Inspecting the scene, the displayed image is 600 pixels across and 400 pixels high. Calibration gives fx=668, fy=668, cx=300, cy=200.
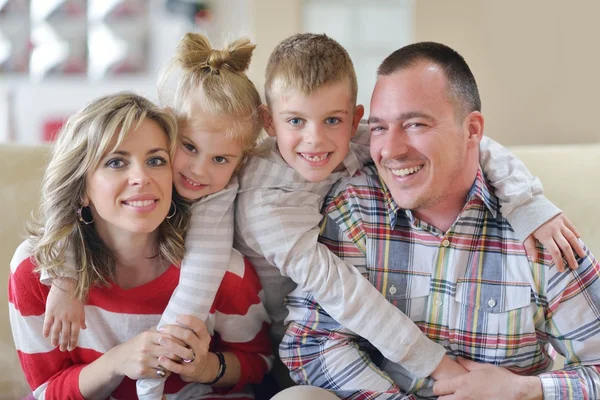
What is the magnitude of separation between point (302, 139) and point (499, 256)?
21.5 inches

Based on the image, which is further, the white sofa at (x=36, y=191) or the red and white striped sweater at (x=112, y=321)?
the white sofa at (x=36, y=191)

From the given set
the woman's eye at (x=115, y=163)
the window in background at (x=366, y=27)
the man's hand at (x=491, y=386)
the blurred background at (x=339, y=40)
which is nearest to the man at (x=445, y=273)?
the man's hand at (x=491, y=386)

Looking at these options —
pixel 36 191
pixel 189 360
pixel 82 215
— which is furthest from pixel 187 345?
pixel 36 191

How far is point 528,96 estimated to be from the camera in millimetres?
3695

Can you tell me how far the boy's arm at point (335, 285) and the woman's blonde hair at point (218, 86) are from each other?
184mm

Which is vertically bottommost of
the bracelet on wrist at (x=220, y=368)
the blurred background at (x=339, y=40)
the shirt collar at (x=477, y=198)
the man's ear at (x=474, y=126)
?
the bracelet on wrist at (x=220, y=368)

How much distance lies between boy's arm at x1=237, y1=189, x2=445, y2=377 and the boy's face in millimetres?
104

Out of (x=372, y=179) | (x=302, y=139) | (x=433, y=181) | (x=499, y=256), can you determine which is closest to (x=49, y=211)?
(x=302, y=139)

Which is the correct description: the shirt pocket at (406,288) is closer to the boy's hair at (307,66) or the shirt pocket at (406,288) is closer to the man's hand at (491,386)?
the man's hand at (491,386)

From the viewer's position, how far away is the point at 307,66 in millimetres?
1539

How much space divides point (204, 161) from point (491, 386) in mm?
836

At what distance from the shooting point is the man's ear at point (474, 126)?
63.9 inches

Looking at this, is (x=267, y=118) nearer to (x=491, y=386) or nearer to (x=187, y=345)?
(x=187, y=345)

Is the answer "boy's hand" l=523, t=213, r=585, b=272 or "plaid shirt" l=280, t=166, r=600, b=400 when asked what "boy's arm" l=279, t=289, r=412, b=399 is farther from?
"boy's hand" l=523, t=213, r=585, b=272
